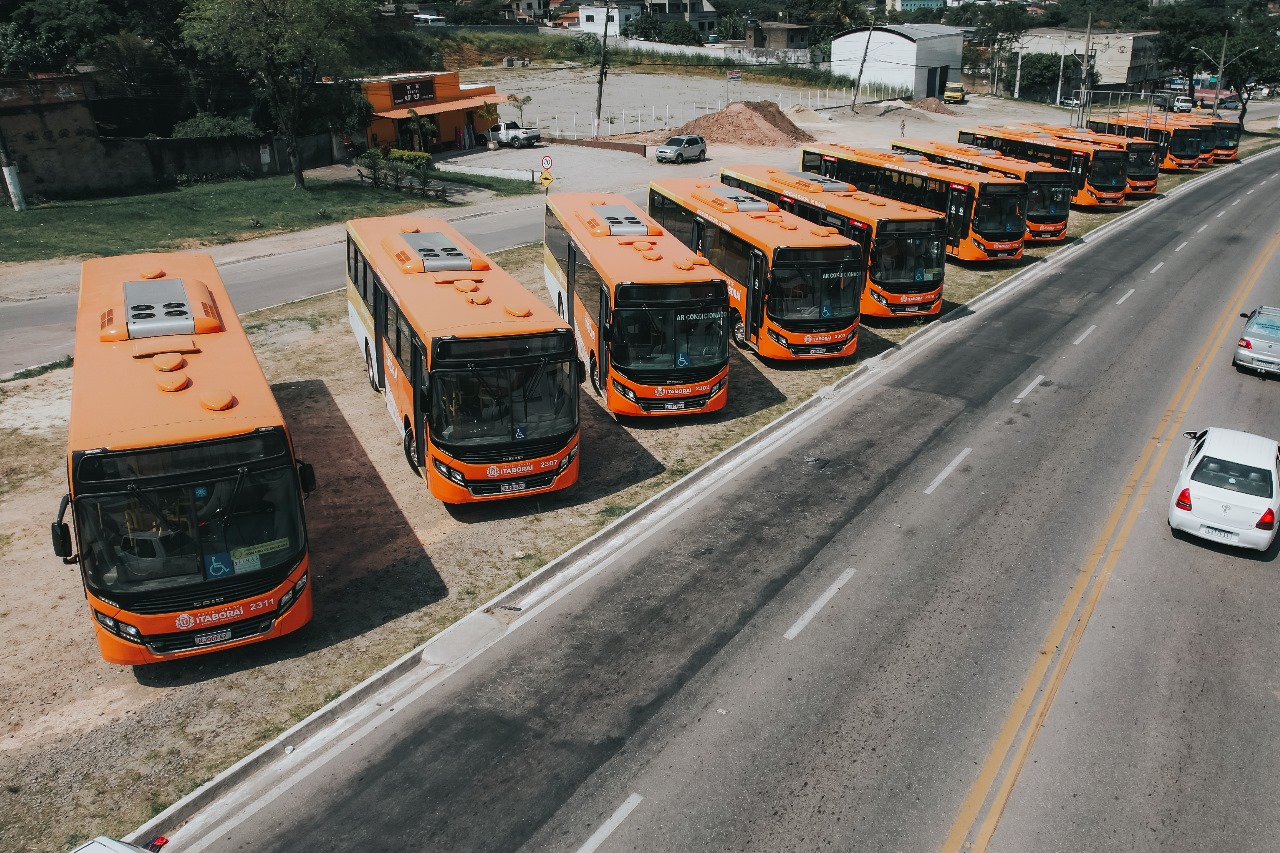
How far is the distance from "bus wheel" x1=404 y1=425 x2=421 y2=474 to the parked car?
41.5m

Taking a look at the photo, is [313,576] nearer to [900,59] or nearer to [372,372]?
[372,372]

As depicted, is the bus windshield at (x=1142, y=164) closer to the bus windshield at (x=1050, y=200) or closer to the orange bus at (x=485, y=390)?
the bus windshield at (x=1050, y=200)

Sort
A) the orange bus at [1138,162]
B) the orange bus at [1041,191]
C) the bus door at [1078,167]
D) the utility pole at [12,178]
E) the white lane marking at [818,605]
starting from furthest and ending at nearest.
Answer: the orange bus at [1138,162] < the bus door at [1078,167] < the utility pole at [12,178] < the orange bus at [1041,191] < the white lane marking at [818,605]

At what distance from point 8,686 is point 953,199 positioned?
31.0m

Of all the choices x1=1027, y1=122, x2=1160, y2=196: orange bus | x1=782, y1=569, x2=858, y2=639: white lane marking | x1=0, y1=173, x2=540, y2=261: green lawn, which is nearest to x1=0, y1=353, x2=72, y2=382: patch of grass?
x1=0, y1=173, x2=540, y2=261: green lawn

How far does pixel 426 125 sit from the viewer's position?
56.3m

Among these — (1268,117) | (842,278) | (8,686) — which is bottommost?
(8,686)

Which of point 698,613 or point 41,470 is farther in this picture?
point 41,470

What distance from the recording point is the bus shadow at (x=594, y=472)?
1656cm

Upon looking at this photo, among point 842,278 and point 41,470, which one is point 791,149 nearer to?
point 842,278

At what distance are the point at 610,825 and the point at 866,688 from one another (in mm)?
3945

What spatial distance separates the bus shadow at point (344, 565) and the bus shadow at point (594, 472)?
1425mm

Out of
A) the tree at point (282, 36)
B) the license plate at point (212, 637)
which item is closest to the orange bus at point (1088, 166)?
the tree at point (282, 36)

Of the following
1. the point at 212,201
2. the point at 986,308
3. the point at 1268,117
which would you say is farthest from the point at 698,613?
the point at 1268,117
